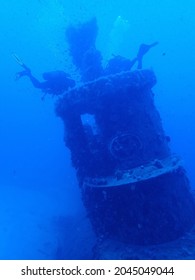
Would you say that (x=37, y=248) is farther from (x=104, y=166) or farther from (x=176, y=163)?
(x=176, y=163)

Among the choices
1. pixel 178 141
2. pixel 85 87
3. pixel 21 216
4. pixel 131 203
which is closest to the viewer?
pixel 131 203

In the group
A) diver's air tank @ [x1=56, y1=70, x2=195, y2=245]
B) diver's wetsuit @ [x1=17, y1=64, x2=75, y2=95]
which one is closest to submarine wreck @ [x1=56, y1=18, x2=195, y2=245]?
diver's air tank @ [x1=56, y1=70, x2=195, y2=245]

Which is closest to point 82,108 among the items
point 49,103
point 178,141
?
Result: point 178,141

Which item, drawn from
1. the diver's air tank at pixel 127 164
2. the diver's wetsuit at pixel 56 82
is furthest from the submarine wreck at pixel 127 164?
the diver's wetsuit at pixel 56 82

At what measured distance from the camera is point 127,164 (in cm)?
827

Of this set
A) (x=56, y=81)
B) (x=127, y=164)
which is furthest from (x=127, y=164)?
(x=56, y=81)

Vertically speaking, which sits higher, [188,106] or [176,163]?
[188,106]

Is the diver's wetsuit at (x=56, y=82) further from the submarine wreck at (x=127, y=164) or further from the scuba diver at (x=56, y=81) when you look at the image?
the submarine wreck at (x=127, y=164)

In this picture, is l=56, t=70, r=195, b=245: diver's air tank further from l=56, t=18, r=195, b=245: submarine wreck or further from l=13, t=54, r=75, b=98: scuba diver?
l=13, t=54, r=75, b=98: scuba diver

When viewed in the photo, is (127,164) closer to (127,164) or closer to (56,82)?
(127,164)

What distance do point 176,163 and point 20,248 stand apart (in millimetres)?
11521

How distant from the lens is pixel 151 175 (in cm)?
715

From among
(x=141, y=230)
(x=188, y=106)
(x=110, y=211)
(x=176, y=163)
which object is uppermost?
(x=188, y=106)

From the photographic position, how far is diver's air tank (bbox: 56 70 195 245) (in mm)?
7156
